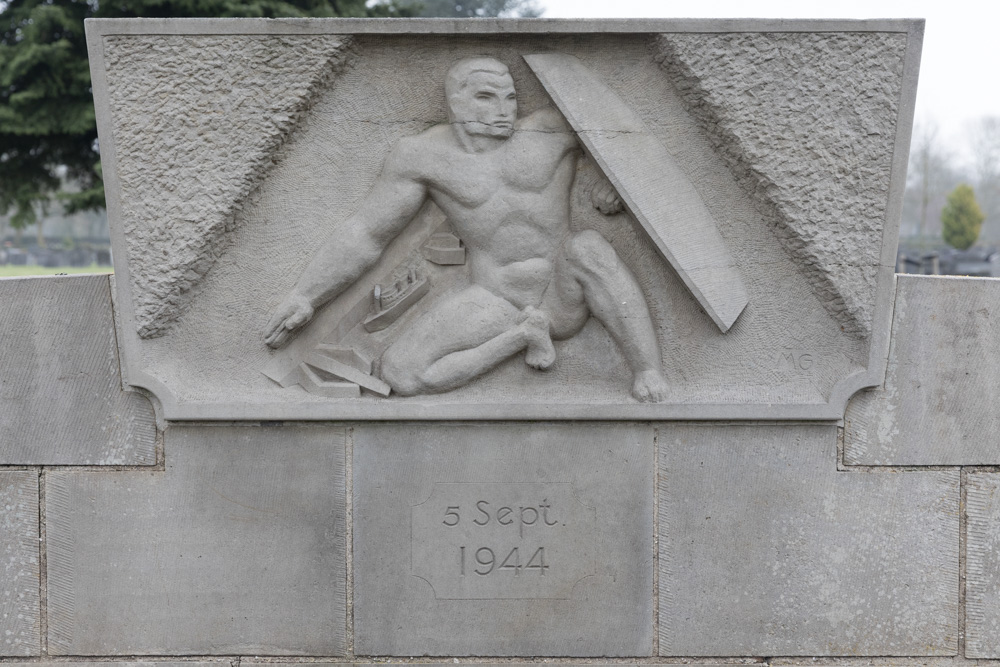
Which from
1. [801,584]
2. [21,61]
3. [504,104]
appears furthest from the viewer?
[21,61]

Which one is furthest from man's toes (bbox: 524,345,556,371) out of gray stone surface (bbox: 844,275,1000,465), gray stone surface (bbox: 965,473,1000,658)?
gray stone surface (bbox: 965,473,1000,658)

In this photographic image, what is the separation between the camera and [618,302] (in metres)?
3.21

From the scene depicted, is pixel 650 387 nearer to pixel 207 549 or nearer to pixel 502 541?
pixel 502 541

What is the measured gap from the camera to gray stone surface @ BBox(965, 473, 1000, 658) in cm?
334

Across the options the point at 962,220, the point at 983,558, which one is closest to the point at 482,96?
the point at 983,558

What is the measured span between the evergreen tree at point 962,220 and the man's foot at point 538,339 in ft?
68.6

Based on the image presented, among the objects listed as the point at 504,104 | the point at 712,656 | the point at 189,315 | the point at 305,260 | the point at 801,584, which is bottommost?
the point at 712,656

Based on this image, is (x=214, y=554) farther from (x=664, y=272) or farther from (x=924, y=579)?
(x=924, y=579)

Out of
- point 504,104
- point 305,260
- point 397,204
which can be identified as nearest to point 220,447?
point 305,260

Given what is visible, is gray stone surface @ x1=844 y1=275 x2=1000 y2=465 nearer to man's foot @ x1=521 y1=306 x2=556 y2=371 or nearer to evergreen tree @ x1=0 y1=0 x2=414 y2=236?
man's foot @ x1=521 y1=306 x2=556 y2=371

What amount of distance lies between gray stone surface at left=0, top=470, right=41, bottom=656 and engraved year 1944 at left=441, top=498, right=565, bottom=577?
1529 millimetres

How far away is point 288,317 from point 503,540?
1140 millimetres

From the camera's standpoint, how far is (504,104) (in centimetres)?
313

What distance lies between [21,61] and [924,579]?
10994 millimetres
